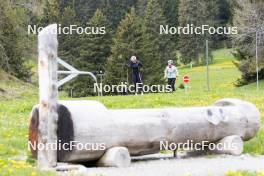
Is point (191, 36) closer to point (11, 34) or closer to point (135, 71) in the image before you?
point (11, 34)

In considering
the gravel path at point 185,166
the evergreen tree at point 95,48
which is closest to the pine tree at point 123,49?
the evergreen tree at point 95,48

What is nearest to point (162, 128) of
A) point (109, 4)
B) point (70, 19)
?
point (70, 19)

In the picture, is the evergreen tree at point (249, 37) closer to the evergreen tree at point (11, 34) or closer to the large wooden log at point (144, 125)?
the evergreen tree at point (11, 34)

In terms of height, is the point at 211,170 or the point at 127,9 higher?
the point at 127,9

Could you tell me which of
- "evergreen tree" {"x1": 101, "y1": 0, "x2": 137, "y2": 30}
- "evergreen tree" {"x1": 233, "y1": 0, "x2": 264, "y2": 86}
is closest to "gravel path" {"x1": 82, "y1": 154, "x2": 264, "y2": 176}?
"evergreen tree" {"x1": 233, "y1": 0, "x2": 264, "y2": 86}

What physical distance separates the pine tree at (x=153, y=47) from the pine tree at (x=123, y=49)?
3.19 feet

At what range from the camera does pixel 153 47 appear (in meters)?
69.9

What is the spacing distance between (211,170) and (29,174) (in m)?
3.00

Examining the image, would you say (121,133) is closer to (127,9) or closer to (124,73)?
(124,73)

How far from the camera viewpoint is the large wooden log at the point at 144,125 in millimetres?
11352

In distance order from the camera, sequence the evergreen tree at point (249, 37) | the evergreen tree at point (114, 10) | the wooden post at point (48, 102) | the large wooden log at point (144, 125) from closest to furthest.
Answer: the wooden post at point (48, 102) → the large wooden log at point (144, 125) → the evergreen tree at point (249, 37) → the evergreen tree at point (114, 10)

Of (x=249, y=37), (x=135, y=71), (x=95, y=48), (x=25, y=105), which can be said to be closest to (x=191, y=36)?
(x=95, y=48)

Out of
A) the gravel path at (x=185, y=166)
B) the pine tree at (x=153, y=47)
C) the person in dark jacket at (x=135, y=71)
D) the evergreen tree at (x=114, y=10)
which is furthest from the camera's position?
the evergreen tree at (x=114, y=10)

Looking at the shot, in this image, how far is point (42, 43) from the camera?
36.8 ft
